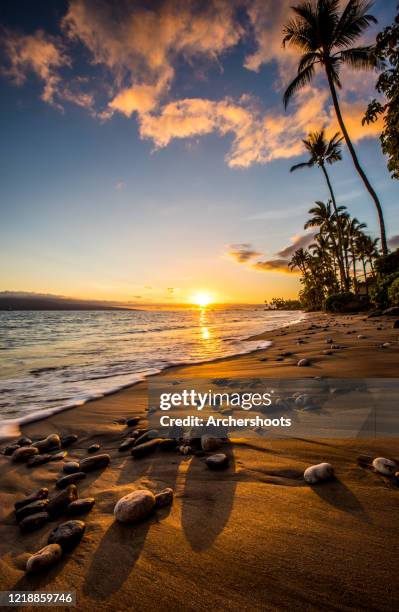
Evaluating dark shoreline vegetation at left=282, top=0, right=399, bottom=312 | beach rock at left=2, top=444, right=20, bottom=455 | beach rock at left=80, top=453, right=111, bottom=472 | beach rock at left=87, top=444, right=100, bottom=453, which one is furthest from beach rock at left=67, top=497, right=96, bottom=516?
dark shoreline vegetation at left=282, top=0, right=399, bottom=312

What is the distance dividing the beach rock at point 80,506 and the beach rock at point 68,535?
18 centimetres

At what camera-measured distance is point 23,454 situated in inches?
103

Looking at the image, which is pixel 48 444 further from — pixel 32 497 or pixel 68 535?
pixel 68 535

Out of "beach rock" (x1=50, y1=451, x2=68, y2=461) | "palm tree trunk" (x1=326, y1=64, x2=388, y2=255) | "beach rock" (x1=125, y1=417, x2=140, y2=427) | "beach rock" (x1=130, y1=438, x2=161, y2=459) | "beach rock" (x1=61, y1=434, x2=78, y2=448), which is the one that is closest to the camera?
"beach rock" (x1=130, y1=438, x2=161, y2=459)

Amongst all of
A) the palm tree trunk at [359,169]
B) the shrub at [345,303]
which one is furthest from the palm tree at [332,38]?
the shrub at [345,303]

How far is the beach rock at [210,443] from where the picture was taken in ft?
7.68

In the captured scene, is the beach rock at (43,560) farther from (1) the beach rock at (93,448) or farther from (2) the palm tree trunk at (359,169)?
(2) the palm tree trunk at (359,169)

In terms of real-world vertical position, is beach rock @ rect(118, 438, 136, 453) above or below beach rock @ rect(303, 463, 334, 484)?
below

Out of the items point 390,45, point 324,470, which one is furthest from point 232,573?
point 390,45

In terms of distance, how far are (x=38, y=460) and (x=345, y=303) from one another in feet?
87.1

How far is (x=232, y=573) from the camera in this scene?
1.16m

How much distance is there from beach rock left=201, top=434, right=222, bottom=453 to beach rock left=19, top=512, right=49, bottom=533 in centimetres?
119

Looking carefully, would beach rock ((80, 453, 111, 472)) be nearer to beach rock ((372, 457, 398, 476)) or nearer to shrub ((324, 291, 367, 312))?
beach rock ((372, 457, 398, 476))

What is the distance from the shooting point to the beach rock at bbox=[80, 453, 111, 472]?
2.25 m
